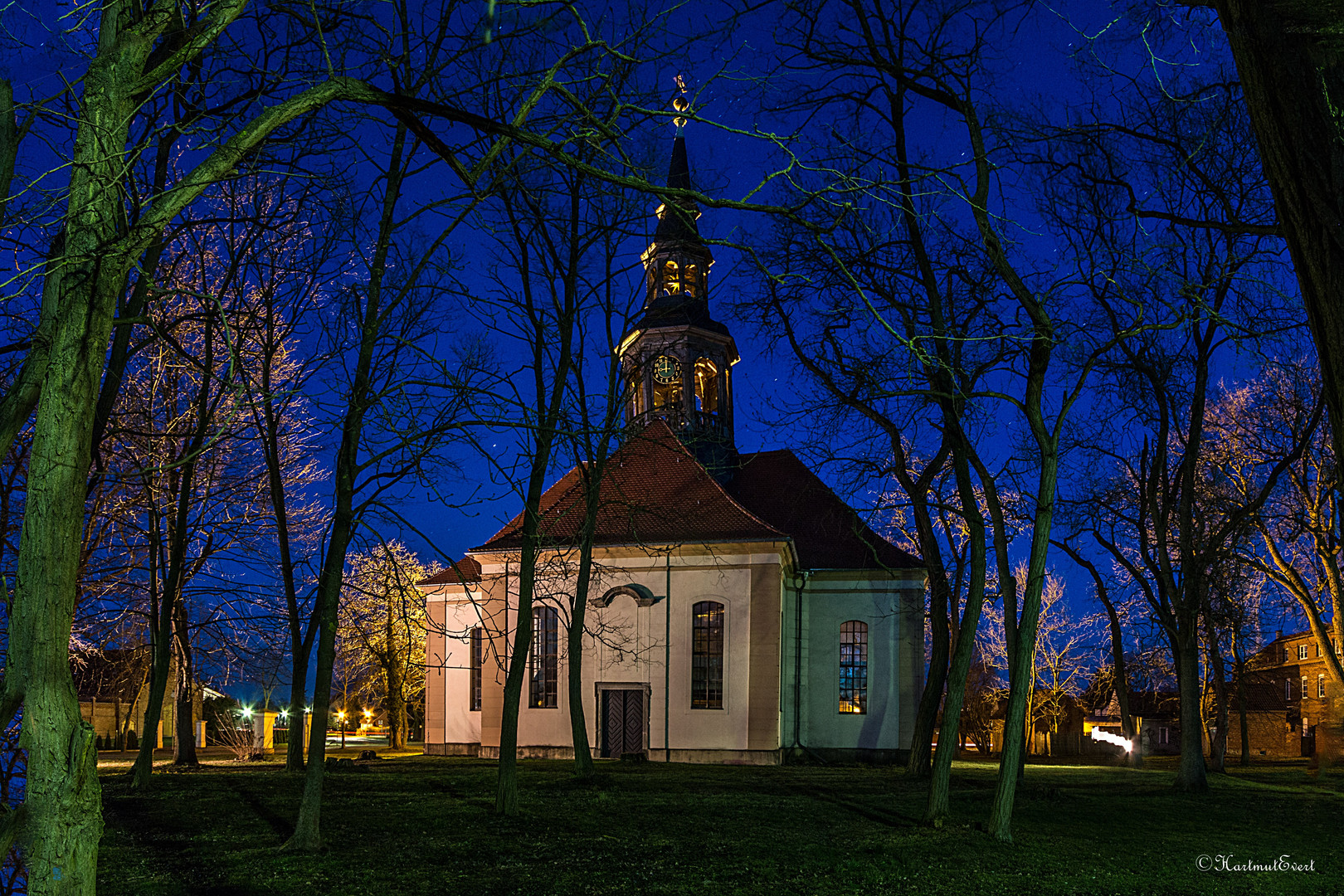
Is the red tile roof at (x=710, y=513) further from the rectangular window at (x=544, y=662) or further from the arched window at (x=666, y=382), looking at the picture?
the rectangular window at (x=544, y=662)

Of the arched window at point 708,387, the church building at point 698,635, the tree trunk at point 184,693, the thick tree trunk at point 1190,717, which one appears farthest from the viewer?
the arched window at point 708,387

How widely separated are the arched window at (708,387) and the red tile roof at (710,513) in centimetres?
245

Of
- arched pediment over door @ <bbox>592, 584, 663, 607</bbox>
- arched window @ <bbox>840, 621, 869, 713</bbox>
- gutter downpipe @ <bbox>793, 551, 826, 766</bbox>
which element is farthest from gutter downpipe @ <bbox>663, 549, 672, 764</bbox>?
arched window @ <bbox>840, 621, 869, 713</bbox>

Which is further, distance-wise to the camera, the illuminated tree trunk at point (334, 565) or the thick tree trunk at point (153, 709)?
the thick tree trunk at point (153, 709)

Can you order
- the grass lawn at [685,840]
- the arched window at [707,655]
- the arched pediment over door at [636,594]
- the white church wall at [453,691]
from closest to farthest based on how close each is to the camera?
the grass lawn at [685,840]
the arched window at [707,655]
the arched pediment over door at [636,594]
the white church wall at [453,691]

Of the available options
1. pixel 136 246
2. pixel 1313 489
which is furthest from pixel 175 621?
pixel 1313 489

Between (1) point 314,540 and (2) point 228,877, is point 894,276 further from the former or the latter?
(1) point 314,540

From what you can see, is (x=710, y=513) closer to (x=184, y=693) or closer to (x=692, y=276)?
(x=692, y=276)

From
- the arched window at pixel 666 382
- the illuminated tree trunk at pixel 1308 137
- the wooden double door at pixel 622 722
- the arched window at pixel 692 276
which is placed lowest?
the wooden double door at pixel 622 722

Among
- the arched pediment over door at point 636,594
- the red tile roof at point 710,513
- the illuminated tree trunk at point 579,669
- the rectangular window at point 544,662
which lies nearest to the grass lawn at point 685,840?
the illuminated tree trunk at point 579,669

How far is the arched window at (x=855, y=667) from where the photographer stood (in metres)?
30.9

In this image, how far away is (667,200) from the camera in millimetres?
4922

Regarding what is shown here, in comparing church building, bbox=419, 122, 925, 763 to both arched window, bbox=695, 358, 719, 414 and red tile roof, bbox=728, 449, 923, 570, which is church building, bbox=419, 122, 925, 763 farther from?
arched window, bbox=695, 358, 719, 414

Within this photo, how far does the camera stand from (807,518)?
1361 inches
